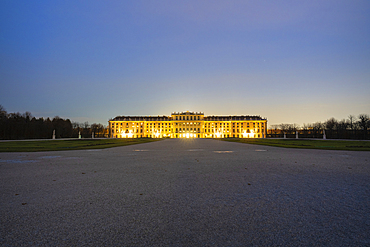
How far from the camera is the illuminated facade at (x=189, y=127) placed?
153 m

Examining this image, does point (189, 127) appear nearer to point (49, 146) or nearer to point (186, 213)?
point (49, 146)

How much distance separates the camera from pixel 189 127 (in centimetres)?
15538

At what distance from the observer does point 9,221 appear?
3717mm

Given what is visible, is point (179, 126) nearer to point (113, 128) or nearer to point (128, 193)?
point (113, 128)

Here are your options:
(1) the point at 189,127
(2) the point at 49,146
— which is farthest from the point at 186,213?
(1) the point at 189,127

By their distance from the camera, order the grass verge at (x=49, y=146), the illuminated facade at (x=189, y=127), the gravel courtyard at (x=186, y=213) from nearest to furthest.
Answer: the gravel courtyard at (x=186, y=213) → the grass verge at (x=49, y=146) → the illuminated facade at (x=189, y=127)

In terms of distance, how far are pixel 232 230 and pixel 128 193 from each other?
3.11 m

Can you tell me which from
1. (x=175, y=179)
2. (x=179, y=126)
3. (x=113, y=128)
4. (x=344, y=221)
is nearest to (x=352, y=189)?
(x=344, y=221)

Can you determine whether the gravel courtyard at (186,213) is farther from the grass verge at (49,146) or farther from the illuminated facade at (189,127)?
the illuminated facade at (189,127)

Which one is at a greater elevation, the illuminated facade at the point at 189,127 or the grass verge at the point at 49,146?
the illuminated facade at the point at 189,127

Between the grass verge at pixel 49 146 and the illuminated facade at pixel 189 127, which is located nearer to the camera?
the grass verge at pixel 49 146

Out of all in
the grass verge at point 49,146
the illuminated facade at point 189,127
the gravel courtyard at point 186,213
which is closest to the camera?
the gravel courtyard at point 186,213

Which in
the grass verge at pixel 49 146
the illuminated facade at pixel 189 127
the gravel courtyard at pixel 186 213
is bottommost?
the grass verge at pixel 49 146

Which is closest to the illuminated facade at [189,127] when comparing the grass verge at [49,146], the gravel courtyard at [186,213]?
the grass verge at [49,146]
